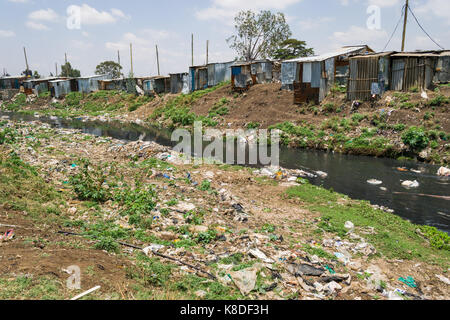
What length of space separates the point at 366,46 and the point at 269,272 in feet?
68.9

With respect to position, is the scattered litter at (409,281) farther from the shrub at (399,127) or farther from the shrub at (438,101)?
the shrub at (438,101)

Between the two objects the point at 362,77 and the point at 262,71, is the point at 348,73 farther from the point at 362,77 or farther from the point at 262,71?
the point at 262,71

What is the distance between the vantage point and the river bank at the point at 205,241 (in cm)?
374

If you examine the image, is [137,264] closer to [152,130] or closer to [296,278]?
[296,278]

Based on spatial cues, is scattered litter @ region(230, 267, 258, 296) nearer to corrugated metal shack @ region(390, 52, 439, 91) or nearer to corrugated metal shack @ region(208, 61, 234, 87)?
corrugated metal shack @ region(390, 52, 439, 91)

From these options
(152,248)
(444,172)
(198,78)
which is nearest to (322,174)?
(444,172)

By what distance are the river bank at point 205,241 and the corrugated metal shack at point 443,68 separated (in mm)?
12792

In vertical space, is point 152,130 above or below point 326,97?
below

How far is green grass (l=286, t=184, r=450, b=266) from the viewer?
18.4 feet

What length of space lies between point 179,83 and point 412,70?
19.0m

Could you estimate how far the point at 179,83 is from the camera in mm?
28578

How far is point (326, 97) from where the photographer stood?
18.0 meters

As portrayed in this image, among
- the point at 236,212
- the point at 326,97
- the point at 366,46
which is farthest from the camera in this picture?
the point at 366,46

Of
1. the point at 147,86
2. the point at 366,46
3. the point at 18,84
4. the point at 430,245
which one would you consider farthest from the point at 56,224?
the point at 18,84
